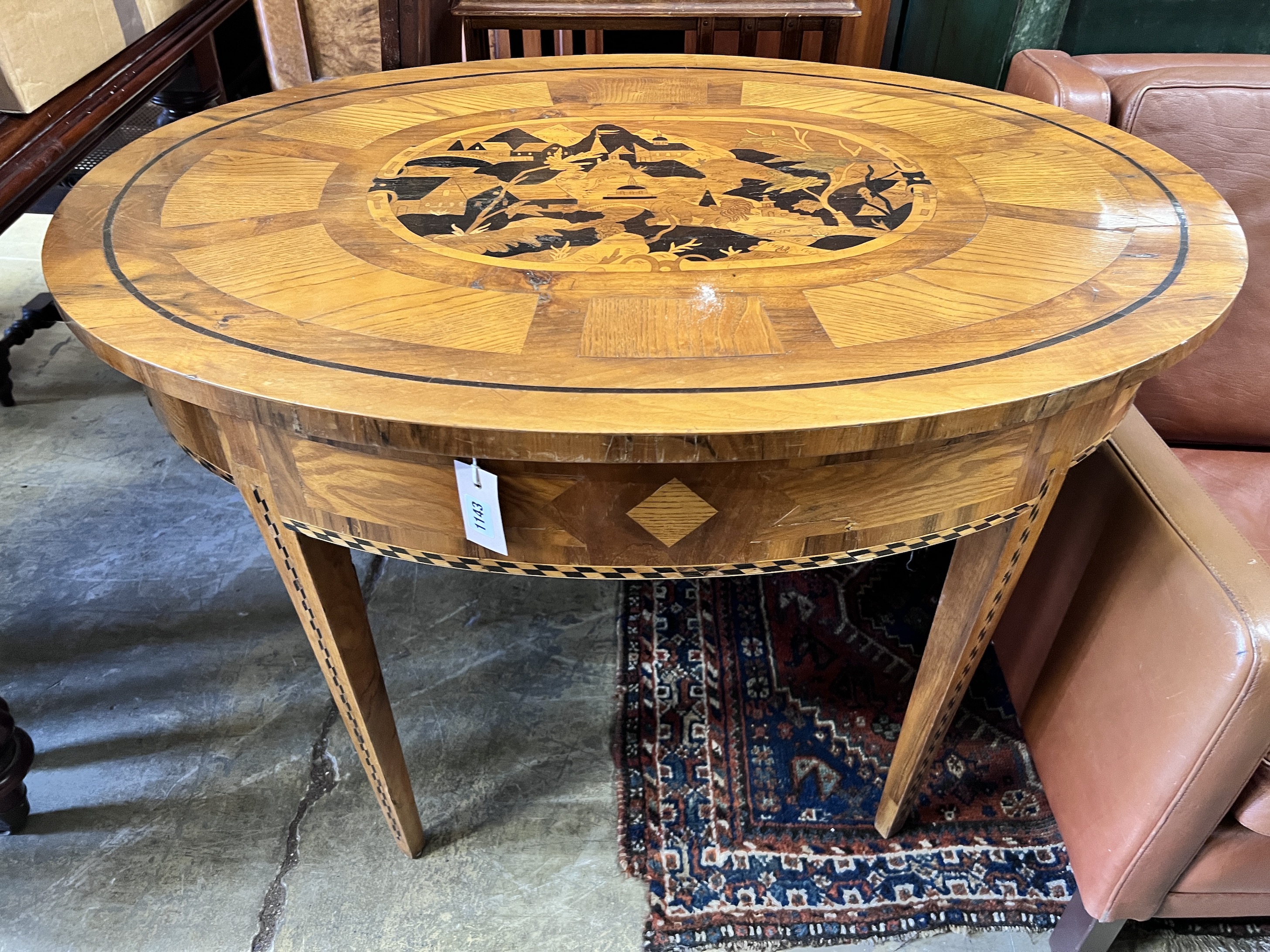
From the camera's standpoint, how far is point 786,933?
1160 millimetres

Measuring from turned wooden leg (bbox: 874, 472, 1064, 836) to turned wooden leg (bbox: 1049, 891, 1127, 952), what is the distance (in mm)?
228

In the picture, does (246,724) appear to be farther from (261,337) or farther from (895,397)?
(895,397)

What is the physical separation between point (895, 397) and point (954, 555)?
1.20ft

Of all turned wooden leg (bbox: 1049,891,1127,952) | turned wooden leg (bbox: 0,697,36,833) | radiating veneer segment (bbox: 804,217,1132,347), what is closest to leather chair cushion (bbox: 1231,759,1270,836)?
turned wooden leg (bbox: 1049,891,1127,952)

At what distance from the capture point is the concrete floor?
1.18 metres

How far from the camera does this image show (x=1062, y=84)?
1.33 meters

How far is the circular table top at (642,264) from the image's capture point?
66 cm

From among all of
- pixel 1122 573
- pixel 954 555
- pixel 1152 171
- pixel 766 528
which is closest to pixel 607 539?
pixel 766 528

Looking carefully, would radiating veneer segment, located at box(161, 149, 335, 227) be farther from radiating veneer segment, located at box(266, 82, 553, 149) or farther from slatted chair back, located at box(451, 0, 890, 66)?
slatted chair back, located at box(451, 0, 890, 66)

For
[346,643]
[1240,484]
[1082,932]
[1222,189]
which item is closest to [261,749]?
[346,643]

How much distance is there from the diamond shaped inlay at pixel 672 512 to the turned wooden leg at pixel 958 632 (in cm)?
33

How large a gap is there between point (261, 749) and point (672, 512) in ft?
3.37

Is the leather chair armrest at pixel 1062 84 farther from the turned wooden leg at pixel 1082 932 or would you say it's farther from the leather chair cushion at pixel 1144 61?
the turned wooden leg at pixel 1082 932

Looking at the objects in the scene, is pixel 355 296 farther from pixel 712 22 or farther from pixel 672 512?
A: pixel 712 22
